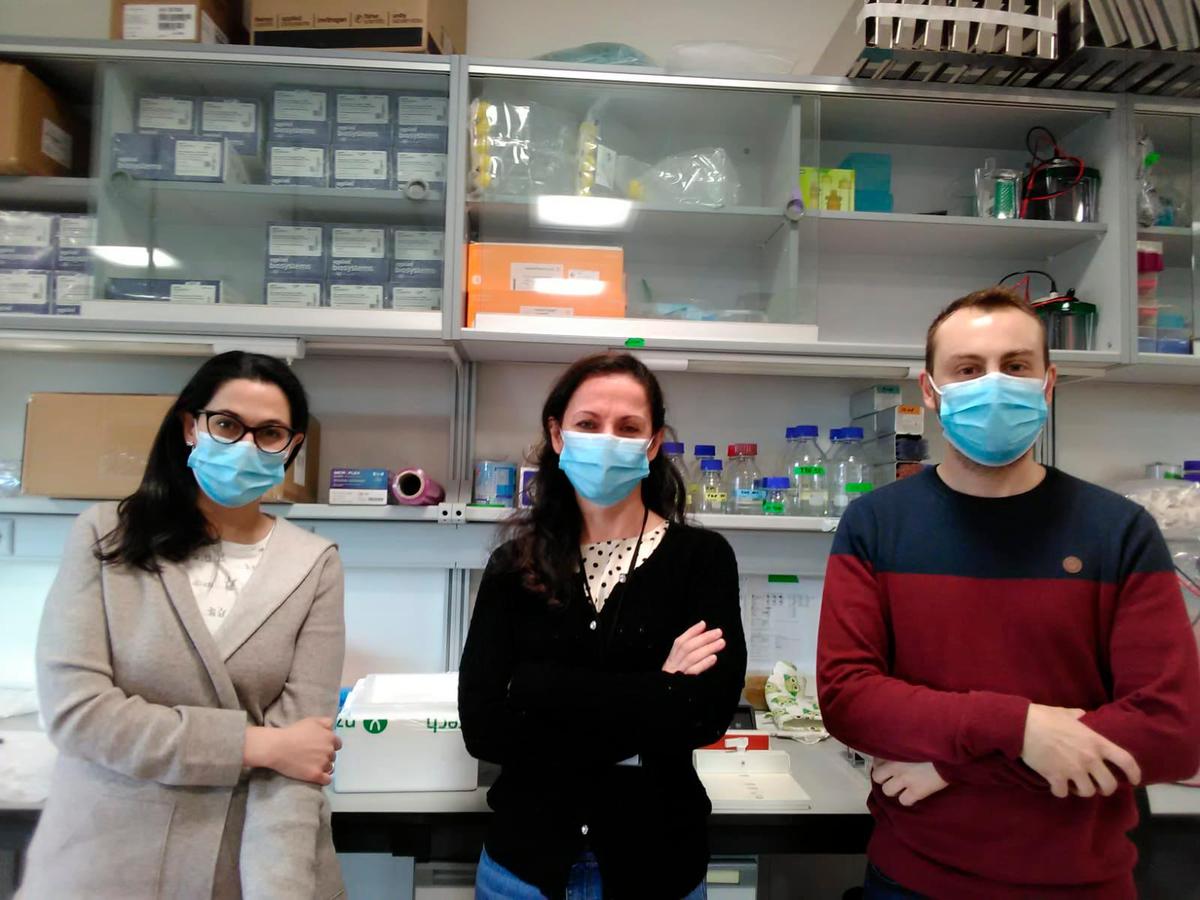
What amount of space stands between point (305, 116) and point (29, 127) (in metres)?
0.65

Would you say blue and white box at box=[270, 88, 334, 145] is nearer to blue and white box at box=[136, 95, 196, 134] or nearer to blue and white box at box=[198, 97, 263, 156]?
blue and white box at box=[198, 97, 263, 156]

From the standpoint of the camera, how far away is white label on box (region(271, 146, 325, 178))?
190 centimetres

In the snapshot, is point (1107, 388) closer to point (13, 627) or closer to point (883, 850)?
point (883, 850)

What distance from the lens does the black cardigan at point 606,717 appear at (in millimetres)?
1062

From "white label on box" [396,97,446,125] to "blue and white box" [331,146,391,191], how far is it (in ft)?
0.32

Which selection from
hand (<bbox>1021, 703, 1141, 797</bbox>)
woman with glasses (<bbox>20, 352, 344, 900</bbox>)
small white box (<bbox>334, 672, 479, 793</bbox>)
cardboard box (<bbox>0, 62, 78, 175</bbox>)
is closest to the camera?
hand (<bbox>1021, 703, 1141, 797</bbox>)

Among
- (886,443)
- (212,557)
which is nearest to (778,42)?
(886,443)

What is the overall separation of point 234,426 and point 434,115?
106 centimetres

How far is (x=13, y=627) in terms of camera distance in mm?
2096

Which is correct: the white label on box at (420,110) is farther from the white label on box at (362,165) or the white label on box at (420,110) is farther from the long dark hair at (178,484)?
the long dark hair at (178,484)

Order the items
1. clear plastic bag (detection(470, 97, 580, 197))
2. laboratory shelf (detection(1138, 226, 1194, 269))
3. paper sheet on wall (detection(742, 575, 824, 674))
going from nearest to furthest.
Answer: clear plastic bag (detection(470, 97, 580, 197))
laboratory shelf (detection(1138, 226, 1194, 269))
paper sheet on wall (detection(742, 575, 824, 674))

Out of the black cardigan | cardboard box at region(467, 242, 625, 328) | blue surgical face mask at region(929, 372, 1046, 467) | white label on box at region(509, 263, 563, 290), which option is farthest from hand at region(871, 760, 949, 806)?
white label on box at region(509, 263, 563, 290)

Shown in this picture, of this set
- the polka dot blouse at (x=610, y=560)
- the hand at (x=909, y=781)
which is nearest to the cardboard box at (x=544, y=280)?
the polka dot blouse at (x=610, y=560)

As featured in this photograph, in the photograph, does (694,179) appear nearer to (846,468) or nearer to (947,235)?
(947,235)
